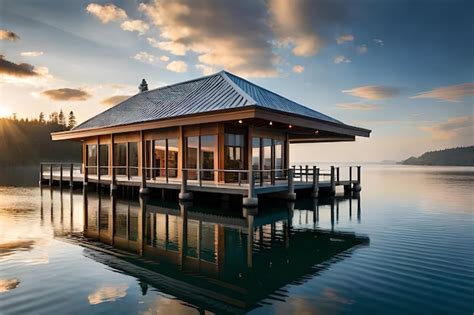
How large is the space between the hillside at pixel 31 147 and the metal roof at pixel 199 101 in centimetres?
8837

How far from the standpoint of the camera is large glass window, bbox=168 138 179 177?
19266mm

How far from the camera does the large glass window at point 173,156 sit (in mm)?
19266

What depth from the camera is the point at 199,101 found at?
18.4 metres

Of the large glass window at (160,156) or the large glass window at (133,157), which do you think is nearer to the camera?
the large glass window at (160,156)

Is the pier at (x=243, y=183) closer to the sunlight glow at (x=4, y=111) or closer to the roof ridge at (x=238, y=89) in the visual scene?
the roof ridge at (x=238, y=89)

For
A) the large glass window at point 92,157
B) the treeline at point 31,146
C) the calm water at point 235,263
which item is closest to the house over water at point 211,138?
the large glass window at point 92,157

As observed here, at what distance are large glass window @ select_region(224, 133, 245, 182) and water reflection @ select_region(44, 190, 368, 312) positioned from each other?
353cm

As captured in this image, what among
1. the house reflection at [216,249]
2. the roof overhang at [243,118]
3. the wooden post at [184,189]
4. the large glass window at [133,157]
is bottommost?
the house reflection at [216,249]

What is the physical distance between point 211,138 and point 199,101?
2.58 metres

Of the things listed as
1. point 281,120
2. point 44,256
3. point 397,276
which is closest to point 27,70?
point 281,120

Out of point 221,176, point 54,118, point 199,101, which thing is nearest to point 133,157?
point 199,101

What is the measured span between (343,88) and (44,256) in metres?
30.5

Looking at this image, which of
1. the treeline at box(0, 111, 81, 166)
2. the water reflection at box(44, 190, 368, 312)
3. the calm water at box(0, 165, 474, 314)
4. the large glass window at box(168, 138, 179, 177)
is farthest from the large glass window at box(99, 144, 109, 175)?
the treeline at box(0, 111, 81, 166)

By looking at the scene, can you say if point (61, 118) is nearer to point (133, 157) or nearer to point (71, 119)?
point (71, 119)
